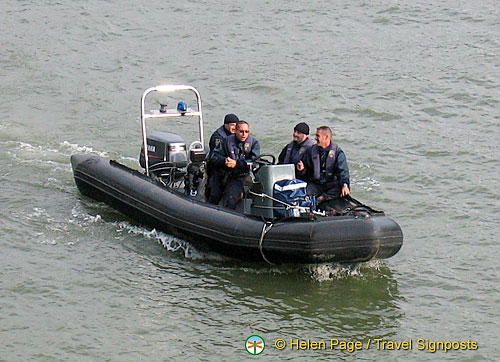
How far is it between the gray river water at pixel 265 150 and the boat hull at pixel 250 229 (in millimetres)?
266

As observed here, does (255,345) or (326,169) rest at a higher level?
(326,169)

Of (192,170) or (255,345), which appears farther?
(192,170)

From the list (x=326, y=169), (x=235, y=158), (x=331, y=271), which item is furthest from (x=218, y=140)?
(x=331, y=271)

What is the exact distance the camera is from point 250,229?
8906 mm

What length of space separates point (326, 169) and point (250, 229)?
3.47 ft

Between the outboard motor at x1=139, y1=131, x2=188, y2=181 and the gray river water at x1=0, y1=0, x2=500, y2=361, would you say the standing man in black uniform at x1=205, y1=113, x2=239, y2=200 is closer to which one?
the gray river water at x1=0, y1=0, x2=500, y2=361

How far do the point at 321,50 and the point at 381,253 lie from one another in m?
8.53

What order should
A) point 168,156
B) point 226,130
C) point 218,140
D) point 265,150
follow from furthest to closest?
1. point 265,150
2. point 168,156
3. point 226,130
4. point 218,140

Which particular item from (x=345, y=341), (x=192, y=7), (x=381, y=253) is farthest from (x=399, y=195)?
(x=192, y=7)

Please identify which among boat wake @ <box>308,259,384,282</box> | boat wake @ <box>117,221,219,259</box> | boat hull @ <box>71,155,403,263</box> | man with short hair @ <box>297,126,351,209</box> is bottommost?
boat wake @ <box>117,221,219,259</box>

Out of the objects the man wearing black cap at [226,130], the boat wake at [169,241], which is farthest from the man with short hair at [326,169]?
the boat wake at [169,241]

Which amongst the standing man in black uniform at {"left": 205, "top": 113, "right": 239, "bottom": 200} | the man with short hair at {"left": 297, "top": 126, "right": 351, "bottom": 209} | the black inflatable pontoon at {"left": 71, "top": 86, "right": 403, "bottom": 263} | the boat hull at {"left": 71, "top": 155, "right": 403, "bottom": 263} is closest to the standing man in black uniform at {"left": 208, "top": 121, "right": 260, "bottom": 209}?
the standing man in black uniform at {"left": 205, "top": 113, "right": 239, "bottom": 200}

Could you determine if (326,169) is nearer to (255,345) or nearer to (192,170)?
(192,170)

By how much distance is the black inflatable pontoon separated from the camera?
8.52 meters
